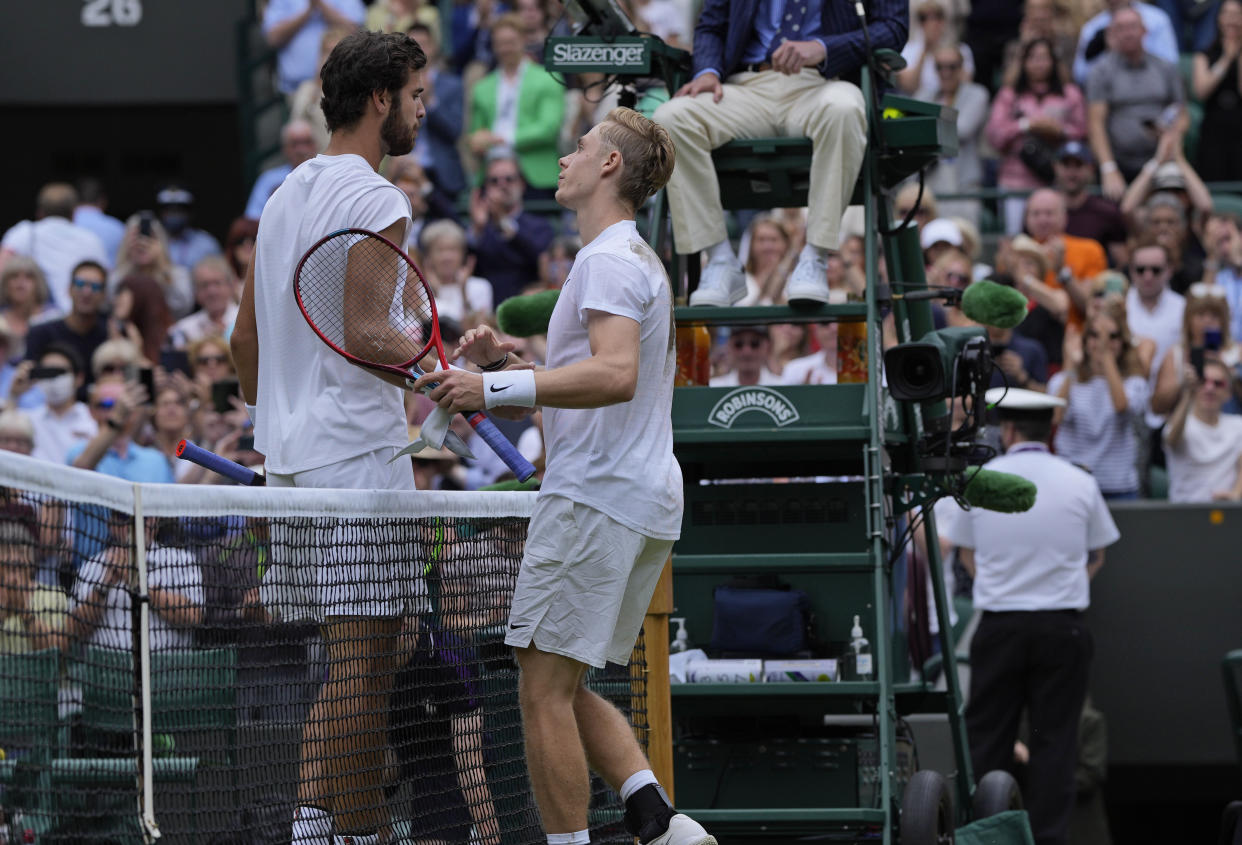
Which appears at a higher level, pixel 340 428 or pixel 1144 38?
pixel 1144 38

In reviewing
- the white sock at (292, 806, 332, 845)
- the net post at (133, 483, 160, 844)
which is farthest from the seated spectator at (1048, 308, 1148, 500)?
the net post at (133, 483, 160, 844)

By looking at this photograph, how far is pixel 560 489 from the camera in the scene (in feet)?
15.9

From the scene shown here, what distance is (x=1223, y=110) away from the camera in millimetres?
15086

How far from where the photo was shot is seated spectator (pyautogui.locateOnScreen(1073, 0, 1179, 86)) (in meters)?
14.9

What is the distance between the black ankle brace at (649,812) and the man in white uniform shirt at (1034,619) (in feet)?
17.5

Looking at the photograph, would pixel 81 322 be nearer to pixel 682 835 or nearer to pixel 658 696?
pixel 658 696

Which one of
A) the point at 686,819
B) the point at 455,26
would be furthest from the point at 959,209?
the point at 686,819

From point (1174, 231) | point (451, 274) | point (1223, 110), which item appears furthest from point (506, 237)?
point (1223, 110)

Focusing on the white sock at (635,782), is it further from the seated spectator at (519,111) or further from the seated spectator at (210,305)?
the seated spectator at (519,111)

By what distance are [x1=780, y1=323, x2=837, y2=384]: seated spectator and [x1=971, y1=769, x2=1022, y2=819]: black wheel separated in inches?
125

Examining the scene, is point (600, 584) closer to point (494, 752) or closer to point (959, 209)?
point (494, 752)

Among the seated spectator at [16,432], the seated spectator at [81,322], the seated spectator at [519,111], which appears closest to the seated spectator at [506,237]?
the seated spectator at [519,111]

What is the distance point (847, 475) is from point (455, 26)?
32.0 ft

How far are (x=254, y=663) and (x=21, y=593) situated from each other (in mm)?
713
